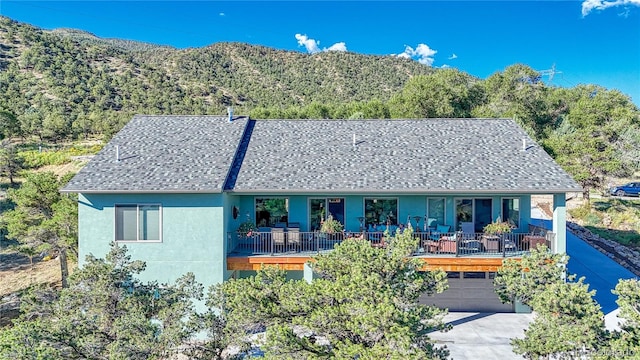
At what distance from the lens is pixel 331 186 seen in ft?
44.8

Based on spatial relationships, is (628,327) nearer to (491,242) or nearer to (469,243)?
(491,242)

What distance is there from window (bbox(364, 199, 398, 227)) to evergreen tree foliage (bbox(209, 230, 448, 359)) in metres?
6.29

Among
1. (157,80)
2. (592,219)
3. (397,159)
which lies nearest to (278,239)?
(397,159)

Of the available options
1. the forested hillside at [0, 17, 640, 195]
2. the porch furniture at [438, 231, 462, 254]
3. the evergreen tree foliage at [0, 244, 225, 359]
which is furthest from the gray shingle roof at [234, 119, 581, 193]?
the forested hillside at [0, 17, 640, 195]

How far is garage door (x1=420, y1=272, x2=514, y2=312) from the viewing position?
47.6 feet

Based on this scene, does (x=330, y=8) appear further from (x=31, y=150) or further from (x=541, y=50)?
(x=31, y=150)

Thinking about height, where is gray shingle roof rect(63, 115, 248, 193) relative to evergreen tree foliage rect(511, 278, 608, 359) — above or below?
above

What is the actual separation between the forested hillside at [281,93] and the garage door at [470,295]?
16744mm

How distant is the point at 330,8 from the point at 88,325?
42887 mm

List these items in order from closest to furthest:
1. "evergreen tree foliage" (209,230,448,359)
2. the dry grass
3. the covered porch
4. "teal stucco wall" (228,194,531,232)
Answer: "evergreen tree foliage" (209,230,448,359) < the covered porch < "teal stucco wall" (228,194,531,232) < the dry grass

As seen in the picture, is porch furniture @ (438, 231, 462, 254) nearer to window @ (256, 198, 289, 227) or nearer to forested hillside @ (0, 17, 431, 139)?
window @ (256, 198, 289, 227)

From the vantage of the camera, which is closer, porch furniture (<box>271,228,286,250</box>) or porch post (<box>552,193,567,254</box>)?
porch post (<box>552,193,567,254</box>)

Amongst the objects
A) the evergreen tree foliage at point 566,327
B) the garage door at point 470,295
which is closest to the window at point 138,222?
the garage door at point 470,295

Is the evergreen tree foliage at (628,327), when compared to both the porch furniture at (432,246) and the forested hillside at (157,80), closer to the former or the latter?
the porch furniture at (432,246)
